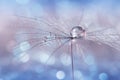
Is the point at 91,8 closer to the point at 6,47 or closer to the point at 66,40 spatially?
the point at 66,40

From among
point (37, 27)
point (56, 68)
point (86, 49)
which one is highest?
point (37, 27)

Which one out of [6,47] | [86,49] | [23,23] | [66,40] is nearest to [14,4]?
[23,23]

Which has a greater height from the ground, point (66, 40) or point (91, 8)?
point (91, 8)

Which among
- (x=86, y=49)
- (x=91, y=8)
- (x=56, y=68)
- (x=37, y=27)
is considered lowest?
(x=56, y=68)

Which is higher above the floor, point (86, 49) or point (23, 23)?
point (23, 23)

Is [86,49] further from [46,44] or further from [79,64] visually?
[46,44]

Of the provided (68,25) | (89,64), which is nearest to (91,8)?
(68,25)
